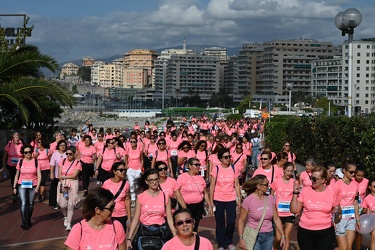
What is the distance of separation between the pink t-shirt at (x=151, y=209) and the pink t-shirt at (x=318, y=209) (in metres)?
1.58

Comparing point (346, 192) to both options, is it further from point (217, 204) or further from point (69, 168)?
point (69, 168)

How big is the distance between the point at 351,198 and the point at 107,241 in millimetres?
4438

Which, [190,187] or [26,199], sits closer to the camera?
[190,187]

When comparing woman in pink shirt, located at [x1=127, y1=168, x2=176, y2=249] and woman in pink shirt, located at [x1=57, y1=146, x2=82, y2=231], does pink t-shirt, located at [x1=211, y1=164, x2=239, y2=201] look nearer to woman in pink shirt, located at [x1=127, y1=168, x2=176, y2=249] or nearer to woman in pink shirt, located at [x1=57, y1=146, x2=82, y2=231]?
woman in pink shirt, located at [x1=127, y1=168, x2=176, y2=249]

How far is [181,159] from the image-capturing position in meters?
13.0

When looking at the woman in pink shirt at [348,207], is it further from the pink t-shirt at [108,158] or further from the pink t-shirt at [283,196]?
the pink t-shirt at [108,158]

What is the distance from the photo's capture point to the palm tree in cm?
1912

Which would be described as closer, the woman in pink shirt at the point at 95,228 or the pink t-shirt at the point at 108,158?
the woman in pink shirt at the point at 95,228

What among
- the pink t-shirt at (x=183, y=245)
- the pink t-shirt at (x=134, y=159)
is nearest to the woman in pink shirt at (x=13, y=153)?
the pink t-shirt at (x=134, y=159)

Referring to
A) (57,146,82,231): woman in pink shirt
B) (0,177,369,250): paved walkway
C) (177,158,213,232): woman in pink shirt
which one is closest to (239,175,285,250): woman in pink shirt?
(177,158,213,232): woman in pink shirt

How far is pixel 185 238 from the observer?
484 cm

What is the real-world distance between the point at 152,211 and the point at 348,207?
9.57 ft

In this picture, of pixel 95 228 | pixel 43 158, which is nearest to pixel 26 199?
pixel 43 158

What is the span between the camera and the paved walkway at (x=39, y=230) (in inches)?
391
